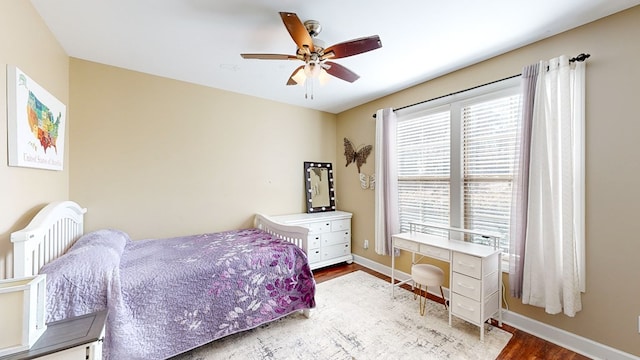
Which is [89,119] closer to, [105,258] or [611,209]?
[105,258]

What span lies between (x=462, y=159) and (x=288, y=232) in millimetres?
2053

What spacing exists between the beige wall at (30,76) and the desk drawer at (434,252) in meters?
3.02

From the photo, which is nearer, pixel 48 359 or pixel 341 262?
pixel 48 359

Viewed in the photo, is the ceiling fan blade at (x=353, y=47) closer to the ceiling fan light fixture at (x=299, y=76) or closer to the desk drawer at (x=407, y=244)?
the ceiling fan light fixture at (x=299, y=76)

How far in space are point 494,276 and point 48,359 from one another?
2877 mm

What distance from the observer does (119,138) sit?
8.44ft

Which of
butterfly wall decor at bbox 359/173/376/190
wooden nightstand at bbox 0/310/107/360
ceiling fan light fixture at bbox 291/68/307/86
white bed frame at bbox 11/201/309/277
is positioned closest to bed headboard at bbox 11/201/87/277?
white bed frame at bbox 11/201/309/277

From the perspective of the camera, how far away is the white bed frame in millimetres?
1272

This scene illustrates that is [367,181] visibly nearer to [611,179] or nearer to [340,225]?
[340,225]

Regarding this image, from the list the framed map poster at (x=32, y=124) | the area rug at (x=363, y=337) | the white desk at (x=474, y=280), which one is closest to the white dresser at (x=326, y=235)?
the area rug at (x=363, y=337)

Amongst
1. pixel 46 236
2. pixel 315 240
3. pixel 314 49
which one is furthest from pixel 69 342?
pixel 315 240

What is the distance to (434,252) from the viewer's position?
240 centimetres

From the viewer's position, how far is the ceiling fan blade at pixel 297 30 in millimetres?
1455

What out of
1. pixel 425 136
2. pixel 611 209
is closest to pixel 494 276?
pixel 611 209
